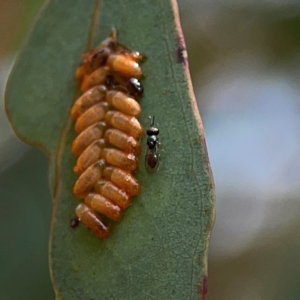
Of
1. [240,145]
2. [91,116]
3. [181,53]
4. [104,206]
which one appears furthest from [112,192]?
[240,145]

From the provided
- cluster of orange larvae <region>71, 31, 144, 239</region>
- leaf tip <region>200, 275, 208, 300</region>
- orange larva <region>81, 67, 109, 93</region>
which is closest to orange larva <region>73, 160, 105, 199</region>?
cluster of orange larvae <region>71, 31, 144, 239</region>

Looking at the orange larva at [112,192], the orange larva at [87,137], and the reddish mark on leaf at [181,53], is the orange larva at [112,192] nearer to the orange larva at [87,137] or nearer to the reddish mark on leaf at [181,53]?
the orange larva at [87,137]

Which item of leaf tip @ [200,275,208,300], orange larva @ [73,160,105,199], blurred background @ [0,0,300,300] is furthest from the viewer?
blurred background @ [0,0,300,300]

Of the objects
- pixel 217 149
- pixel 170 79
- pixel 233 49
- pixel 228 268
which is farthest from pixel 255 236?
pixel 170 79

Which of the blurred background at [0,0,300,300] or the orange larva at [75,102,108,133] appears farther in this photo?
the blurred background at [0,0,300,300]

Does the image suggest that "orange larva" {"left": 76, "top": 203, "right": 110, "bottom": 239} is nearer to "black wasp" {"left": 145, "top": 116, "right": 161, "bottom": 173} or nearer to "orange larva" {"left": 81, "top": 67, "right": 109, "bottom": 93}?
"black wasp" {"left": 145, "top": 116, "right": 161, "bottom": 173}

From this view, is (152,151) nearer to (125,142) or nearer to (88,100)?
(125,142)

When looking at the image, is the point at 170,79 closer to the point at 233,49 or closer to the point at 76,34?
the point at 76,34

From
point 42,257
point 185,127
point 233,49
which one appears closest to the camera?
point 185,127
